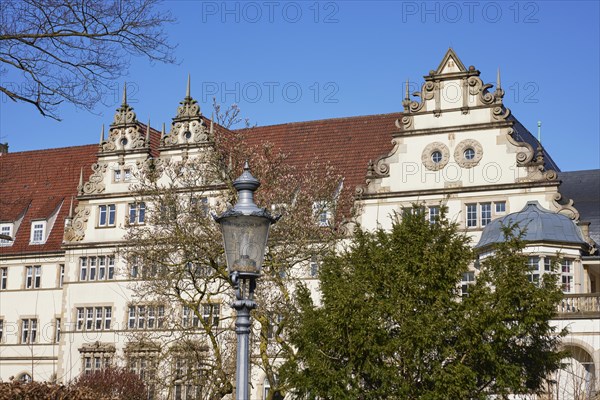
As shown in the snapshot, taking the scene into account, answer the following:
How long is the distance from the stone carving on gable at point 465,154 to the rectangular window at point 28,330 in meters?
19.6

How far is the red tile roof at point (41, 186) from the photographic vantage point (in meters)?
44.5

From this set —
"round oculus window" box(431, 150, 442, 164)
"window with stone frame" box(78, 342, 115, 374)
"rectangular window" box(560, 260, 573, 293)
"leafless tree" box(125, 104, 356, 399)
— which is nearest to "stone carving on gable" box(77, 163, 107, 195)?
"window with stone frame" box(78, 342, 115, 374)

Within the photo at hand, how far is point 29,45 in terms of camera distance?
46.3 ft

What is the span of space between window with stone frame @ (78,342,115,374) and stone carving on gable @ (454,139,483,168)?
15.6 meters

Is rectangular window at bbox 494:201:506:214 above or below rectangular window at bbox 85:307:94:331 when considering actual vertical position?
above

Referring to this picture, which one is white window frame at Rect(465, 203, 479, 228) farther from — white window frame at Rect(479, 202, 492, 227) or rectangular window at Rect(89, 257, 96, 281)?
rectangular window at Rect(89, 257, 96, 281)

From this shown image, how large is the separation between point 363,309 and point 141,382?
14862 mm

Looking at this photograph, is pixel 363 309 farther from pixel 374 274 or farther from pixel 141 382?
pixel 141 382

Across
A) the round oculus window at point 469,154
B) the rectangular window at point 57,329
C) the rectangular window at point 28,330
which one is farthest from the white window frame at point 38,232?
the round oculus window at point 469,154

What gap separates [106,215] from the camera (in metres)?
41.2

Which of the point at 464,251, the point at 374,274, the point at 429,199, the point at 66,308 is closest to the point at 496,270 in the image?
the point at 464,251

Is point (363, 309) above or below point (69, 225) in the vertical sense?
below

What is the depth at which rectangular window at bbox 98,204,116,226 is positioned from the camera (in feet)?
135

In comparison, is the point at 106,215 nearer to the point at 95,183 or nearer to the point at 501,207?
the point at 95,183
